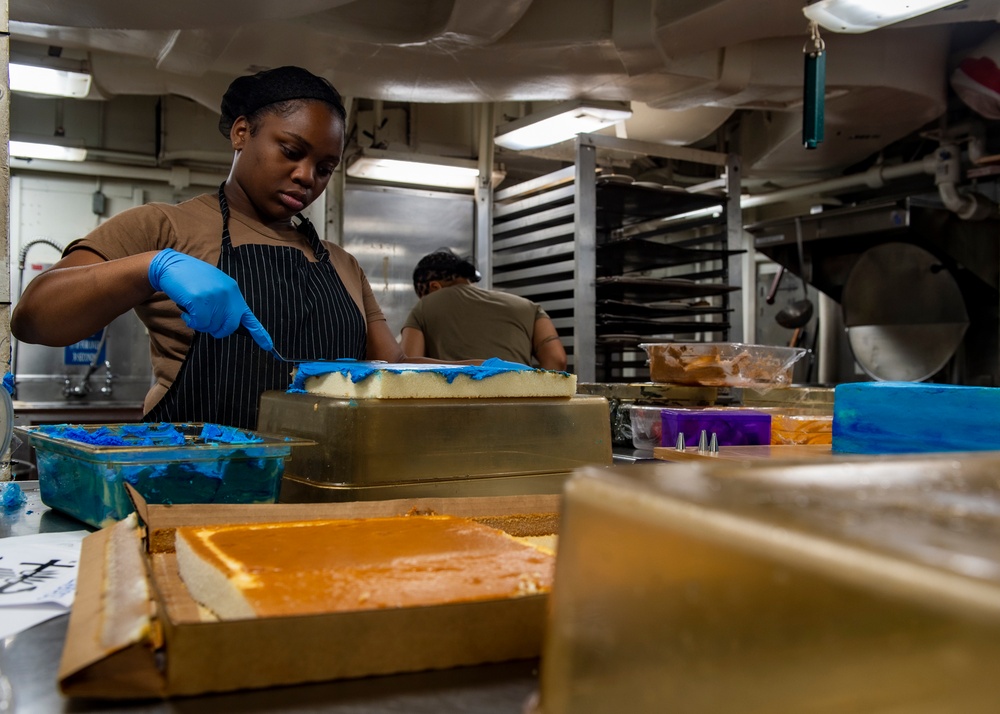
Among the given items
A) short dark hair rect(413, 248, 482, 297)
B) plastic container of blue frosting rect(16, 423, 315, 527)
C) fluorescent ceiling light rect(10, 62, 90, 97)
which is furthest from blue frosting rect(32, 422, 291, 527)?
fluorescent ceiling light rect(10, 62, 90, 97)

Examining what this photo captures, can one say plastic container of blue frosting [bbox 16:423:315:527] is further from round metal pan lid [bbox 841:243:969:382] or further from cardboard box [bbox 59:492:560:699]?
round metal pan lid [bbox 841:243:969:382]

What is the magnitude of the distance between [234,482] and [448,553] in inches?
20.1

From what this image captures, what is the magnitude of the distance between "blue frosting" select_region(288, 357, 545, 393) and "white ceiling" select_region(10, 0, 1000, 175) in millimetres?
2233

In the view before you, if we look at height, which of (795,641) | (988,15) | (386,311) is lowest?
(795,641)

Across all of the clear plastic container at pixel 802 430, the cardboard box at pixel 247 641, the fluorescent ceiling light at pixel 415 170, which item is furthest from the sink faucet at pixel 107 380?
the cardboard box at pixel 247 641

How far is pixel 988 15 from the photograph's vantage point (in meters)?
3.72

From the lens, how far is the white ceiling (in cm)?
344

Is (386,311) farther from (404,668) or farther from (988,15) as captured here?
(404,668)

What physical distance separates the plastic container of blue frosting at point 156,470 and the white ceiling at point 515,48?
7.94ft

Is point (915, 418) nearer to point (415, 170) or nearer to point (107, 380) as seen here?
point (415, 170)

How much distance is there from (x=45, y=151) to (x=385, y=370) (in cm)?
541

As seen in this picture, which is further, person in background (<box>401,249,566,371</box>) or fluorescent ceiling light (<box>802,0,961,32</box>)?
person in background (<box>401,249,566,371</box>)

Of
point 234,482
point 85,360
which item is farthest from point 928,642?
point 85,360

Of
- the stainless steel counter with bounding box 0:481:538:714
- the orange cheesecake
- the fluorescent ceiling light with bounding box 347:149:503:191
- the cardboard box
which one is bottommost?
the stainless steel counter with bounding box 0:481:538:714
